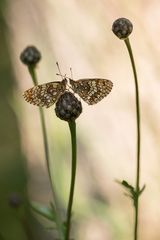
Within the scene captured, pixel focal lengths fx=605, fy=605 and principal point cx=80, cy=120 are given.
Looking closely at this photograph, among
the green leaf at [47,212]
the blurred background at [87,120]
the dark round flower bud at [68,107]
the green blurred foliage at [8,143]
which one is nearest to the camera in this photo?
the dark round flower bud at [68,107]

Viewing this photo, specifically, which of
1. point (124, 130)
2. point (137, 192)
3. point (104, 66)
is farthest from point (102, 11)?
point (137, 192)

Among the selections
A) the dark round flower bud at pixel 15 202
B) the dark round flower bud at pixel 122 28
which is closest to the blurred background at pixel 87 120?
A: the dark round flower bud at pixel 15 202

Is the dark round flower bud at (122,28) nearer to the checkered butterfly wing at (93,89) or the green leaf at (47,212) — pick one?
the checkered butterfly wing at (93,89)

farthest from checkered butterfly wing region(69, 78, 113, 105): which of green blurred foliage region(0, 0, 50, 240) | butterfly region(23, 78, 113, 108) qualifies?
green blurred foliage region(0, 0, 50, 240)

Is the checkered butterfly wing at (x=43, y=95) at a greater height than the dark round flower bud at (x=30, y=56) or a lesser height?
lesser

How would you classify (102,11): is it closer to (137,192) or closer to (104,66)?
(104,66)

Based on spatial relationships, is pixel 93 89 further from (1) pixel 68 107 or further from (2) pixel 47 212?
(2) pixel 47 212

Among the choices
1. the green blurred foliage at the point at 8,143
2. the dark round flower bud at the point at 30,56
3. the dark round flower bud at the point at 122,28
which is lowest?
the green blurred foliage at the point at 8,143
